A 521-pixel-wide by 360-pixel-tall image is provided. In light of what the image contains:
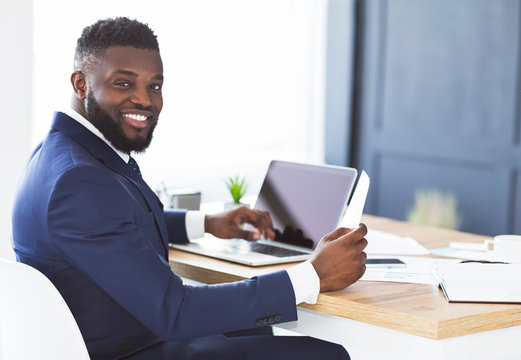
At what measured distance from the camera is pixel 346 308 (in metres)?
1.61

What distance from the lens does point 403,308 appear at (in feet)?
5.08

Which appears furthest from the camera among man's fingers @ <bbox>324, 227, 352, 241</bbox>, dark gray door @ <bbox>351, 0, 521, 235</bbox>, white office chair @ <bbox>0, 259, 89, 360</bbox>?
dark gray door @ <bbox>351, 0, 521, 235</bbox>

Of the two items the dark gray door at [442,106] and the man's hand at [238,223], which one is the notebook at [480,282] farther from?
the dark gray door at [442,106]

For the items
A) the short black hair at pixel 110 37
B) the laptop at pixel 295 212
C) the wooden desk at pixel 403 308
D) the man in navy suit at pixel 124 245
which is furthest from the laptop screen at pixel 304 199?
the short black hair at pixel 110 37

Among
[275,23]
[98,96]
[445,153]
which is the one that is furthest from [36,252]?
[275,23]

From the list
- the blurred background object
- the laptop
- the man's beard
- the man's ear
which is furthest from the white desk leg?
the blurred background object

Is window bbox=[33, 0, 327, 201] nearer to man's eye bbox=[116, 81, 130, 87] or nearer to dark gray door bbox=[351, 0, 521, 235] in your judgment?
dark gray door bbox=[351, 0, 521, 235]

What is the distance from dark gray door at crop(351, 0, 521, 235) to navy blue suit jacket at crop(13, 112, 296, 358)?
10.8 ft

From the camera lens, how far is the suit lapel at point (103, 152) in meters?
1.71

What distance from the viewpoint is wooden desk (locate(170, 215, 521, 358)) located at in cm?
148

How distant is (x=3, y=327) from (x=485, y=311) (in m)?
0.97

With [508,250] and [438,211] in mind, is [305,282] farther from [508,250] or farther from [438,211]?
[438,211]

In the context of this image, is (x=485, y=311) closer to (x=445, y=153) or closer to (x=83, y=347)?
(x=83, y=347)

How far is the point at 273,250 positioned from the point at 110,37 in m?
0.75
